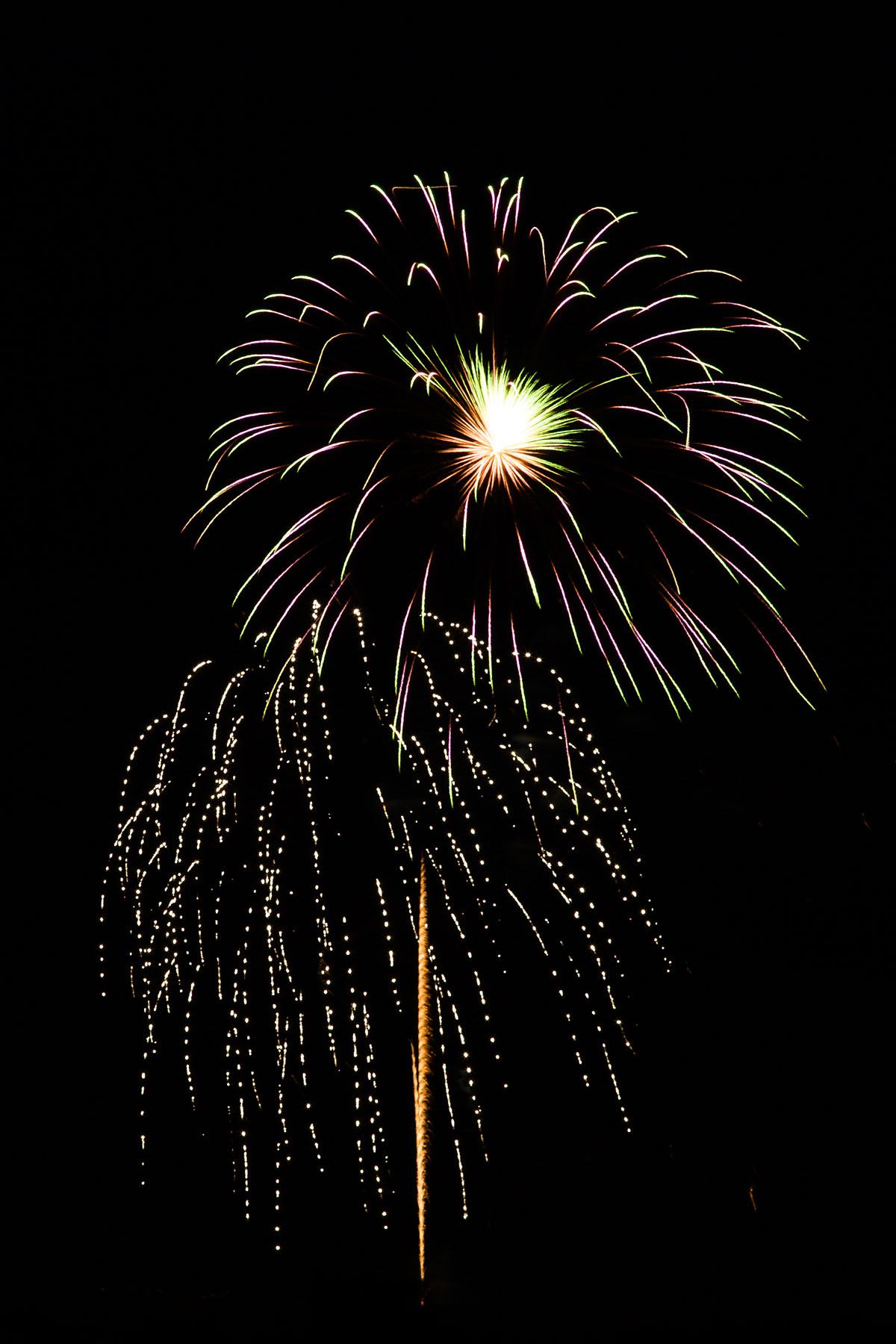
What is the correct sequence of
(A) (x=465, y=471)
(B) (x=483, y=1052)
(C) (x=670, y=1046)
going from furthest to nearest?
(C) (x=670, y=1046) → (B) (x=483, y=1052) → (A) (x=465, y=471)

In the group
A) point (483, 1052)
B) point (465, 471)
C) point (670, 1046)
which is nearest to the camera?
point (465, 471)

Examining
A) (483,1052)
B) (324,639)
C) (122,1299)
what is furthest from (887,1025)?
(122,1299)

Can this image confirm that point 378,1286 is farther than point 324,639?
Yes

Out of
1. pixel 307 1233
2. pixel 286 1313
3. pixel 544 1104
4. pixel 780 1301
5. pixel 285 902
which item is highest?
pixel 285 902

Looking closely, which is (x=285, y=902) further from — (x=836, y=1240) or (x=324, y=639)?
(x=836, y=1240)

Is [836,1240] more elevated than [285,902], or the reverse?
[285,902]

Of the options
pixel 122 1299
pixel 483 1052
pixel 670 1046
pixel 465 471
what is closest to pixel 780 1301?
pixel 670 1046
